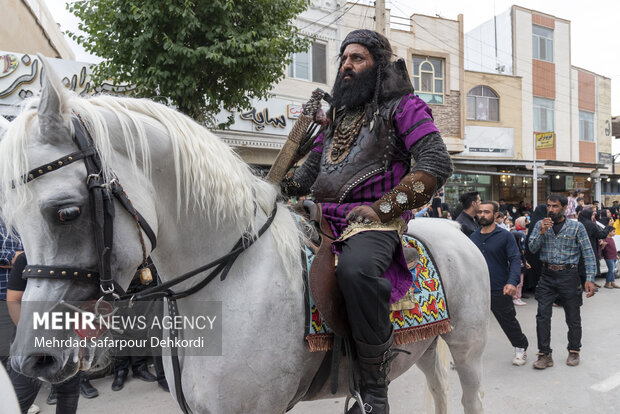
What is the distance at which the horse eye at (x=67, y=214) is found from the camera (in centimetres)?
129

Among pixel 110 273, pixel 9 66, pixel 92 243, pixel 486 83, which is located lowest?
pixel 110 273

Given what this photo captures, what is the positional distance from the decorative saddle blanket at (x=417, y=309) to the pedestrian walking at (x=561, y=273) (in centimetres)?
372

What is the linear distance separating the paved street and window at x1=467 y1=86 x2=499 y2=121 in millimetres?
14909

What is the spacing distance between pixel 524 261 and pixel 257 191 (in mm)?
7910

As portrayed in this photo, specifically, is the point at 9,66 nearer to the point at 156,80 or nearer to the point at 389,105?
the point at 156,80

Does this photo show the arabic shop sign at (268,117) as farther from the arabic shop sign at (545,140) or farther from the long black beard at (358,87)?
the arabic shop sign at (545,140)

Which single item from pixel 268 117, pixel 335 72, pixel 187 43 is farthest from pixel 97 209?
pixel 335 72

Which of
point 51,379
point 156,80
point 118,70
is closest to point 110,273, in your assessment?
point 51,379

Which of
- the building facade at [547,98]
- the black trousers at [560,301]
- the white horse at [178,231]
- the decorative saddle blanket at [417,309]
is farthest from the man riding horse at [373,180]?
the building facade at [547,98]

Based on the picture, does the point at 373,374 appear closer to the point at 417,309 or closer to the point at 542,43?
the point at 417,309

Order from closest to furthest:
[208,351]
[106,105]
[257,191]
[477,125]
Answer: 1. [106,105]
2. [208,351]
3. [257,191]
4. [477,125]

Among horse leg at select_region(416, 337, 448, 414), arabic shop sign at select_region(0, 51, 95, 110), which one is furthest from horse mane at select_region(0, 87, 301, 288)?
arabic shop sign at select_region(0, 51, 95, 110)

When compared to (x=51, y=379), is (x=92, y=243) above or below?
above

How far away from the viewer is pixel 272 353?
5.56 feet
